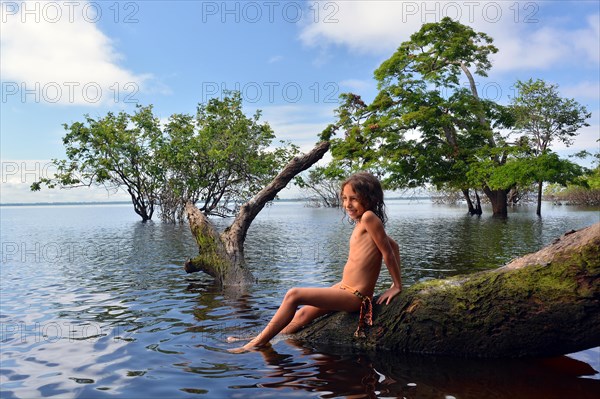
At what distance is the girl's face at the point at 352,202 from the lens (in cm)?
555

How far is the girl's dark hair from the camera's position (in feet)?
18.1

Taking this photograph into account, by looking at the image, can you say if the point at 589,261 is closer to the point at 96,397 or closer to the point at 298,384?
the point at 298,384

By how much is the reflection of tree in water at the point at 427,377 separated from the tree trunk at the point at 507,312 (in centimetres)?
20

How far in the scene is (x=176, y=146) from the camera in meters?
40.7

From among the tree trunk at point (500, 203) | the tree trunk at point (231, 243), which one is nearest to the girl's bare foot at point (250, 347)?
the tree trunk at point (231, 243)

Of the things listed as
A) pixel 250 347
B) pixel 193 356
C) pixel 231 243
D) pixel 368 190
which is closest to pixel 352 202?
pixel 368 190

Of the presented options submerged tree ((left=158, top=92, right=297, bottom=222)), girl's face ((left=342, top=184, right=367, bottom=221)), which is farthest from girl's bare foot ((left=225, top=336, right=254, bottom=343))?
submerged tree ((left=158, top=92, right=297, bottom=222))

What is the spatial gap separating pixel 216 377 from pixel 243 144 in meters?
34.1

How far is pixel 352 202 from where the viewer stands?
5578mm

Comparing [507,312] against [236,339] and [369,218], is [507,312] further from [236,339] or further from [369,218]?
[236,339]

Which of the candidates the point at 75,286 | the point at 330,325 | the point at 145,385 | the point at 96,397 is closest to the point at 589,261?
the point at 330,325

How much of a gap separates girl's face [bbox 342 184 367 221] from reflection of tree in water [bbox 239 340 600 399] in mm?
1714

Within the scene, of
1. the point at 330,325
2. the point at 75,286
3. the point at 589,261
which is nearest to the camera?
the point at 589,261

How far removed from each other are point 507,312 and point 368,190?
2.01 meters
